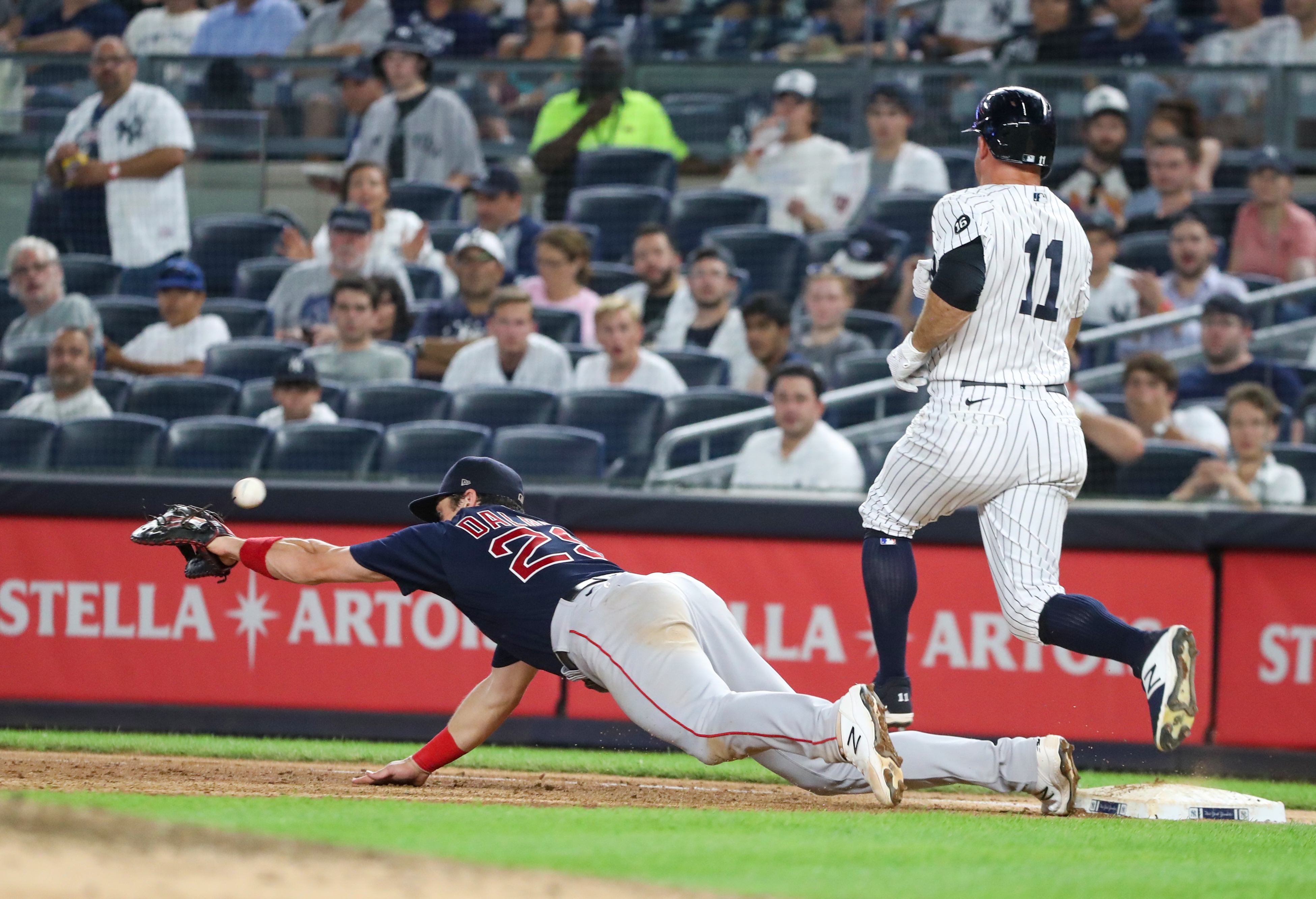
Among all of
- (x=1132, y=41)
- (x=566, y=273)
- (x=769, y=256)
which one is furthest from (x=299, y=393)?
(x=1132, y=41)

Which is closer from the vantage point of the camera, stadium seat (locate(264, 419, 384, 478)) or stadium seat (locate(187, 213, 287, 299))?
stadium seat (locate(264, 419, 384, 478))

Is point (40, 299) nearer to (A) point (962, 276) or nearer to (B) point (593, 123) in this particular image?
(B) point (593, 123)

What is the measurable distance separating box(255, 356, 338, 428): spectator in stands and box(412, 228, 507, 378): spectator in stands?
88 centimetres

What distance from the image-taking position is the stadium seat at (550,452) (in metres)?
7.73

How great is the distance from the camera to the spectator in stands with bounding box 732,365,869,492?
7.53 meters

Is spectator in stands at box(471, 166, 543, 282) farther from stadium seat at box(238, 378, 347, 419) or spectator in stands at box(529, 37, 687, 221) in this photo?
stadium seat at box(238, 378, 347, 419)

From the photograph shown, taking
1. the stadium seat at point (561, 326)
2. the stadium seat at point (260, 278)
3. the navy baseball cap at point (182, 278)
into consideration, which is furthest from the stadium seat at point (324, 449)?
the stadium seat at point (260, 278)

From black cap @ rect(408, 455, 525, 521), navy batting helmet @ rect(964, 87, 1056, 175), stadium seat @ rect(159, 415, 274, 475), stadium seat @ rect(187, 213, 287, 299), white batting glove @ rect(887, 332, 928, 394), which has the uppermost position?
navy batting helmet @ rect(964, 87, 1056, 175)

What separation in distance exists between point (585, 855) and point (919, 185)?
679cm

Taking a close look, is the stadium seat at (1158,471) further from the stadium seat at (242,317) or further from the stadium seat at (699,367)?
the stadium seat at (242,317)

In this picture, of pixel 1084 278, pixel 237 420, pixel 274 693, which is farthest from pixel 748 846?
pixel 237 420

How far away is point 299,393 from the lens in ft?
26.7

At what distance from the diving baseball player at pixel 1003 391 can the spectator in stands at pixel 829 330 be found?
380 centimetres

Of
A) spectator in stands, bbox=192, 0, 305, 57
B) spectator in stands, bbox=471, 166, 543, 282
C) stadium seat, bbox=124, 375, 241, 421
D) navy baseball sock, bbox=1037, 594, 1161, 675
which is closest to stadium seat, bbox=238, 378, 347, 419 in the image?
stadium seat, bbox=124, 375, 241, 421
